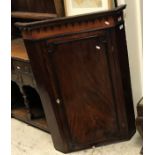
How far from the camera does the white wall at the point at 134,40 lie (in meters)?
1.79

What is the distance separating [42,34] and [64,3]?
1.05ft

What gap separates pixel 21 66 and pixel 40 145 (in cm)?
64

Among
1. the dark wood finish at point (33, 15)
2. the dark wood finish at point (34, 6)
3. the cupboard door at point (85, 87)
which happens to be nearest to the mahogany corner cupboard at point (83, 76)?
the cupboard door at point (85, 87)

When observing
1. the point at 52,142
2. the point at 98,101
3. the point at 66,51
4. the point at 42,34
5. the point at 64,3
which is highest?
the point at 64,3

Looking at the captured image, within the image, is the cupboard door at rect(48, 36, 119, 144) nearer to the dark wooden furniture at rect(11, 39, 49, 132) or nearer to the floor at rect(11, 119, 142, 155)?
the floor at rect(11, 119, 142, 155)

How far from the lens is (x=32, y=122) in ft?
7.91

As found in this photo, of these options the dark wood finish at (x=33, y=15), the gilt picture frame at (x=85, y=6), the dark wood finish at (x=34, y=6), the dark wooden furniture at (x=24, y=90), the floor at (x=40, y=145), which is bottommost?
the floor at (x=40, y=145)

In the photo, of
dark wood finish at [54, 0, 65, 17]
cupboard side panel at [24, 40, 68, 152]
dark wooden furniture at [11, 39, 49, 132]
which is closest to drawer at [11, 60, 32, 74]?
dark wooden furniture at [11, 39, 49, 132]

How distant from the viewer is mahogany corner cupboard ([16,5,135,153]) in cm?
168

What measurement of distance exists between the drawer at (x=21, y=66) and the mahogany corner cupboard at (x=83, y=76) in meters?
0.31

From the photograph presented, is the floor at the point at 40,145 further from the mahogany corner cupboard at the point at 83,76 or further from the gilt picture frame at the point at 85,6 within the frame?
the gilt picture frame at the point at 85,6
